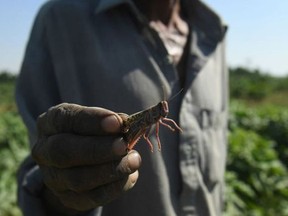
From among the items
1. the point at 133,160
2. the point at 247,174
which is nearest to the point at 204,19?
the point at 133,160

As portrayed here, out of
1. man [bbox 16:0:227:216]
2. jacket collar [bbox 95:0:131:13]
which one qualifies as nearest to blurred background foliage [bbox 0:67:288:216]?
man [bbox 16:0:227:216]

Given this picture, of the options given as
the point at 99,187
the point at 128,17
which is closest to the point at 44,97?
the point at 128,17

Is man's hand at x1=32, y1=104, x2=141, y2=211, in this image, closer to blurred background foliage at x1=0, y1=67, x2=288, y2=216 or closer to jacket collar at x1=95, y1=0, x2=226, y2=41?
jacket collar at x1=95, y1=0, x2=226, y2=41

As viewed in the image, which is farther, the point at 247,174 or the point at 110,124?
the point at 247,174

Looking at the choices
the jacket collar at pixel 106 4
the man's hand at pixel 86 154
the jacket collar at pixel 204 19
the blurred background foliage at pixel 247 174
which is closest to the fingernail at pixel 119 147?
the man's hand at pixel 86 154

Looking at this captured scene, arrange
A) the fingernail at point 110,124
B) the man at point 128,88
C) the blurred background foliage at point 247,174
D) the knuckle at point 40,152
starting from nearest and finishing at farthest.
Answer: the fingernail at point 110,124, the knuckle at point 40,152, the man at point 128,88, the blurred background foliage at point 247,174

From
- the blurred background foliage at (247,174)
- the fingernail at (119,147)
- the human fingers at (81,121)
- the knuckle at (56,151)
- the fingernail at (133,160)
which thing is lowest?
the blurred background foliage at (247,174)

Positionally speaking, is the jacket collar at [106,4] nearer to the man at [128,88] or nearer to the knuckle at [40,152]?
the man at [128,88]

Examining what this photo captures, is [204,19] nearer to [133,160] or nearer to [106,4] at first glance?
[106,4]
